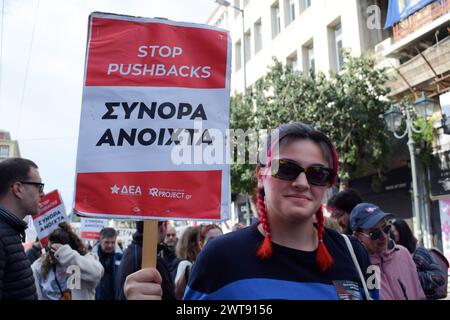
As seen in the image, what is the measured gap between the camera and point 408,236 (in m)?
4.20

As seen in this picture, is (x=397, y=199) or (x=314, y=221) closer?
(x=314, y=221)

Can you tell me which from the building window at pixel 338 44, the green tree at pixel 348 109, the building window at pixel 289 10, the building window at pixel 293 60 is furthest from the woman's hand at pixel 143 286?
the building window at pixel 289 10

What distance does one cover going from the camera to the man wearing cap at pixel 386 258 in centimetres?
321

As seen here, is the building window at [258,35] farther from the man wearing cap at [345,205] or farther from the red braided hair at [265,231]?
the red braided hair at [265,231]

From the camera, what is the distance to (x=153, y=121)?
2.47 m

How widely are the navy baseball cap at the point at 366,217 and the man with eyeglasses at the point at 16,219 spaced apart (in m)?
2.29

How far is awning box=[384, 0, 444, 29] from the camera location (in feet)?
42.3

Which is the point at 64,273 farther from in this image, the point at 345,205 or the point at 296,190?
the point at 296,190

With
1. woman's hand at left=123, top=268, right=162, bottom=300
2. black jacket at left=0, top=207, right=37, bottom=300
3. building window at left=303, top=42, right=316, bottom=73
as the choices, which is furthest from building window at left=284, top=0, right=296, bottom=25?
woman's hand at left=123, top=268, right=162, bottom=300

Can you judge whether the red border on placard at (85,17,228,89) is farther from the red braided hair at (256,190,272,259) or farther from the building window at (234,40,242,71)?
the building window at (234,40,242,71)

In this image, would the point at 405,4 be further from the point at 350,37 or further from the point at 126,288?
the point at 126,288

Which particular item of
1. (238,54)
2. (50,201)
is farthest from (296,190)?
(238,54)
